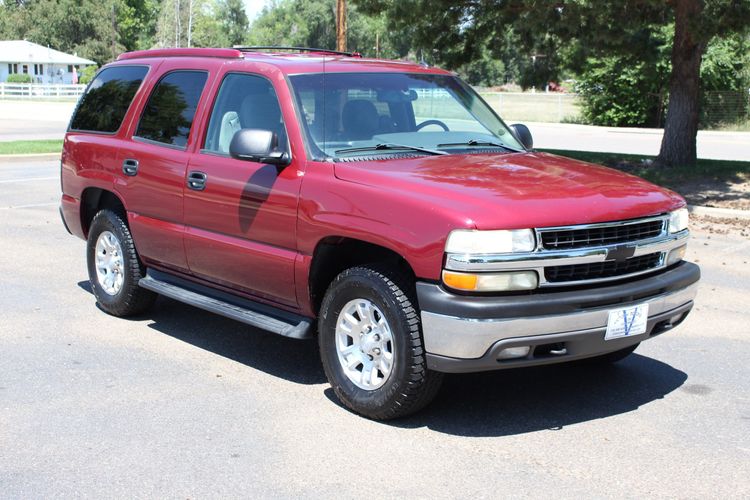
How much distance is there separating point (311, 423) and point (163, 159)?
2.35 meters

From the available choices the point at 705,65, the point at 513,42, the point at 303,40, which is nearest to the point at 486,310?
the point at 513,42

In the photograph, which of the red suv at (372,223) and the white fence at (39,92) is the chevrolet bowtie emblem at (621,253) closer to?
the red suv at (372,223)

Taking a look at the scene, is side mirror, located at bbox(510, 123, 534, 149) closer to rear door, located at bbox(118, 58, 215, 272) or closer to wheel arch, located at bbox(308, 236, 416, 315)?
wheel arch, located at bbox(308, 236, 416, 315)

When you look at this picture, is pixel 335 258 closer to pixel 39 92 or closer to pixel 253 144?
pixel 253 144

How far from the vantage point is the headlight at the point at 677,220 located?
5.38m

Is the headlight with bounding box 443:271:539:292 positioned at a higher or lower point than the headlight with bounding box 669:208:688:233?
lower

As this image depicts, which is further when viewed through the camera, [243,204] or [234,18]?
[234,18]

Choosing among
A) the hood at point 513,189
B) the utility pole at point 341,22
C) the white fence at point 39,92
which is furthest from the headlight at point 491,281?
the white fence at point 39,92

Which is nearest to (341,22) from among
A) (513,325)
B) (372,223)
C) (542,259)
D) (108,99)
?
(108,99)

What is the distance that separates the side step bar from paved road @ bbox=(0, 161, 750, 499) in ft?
1.26

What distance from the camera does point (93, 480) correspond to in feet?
14.2

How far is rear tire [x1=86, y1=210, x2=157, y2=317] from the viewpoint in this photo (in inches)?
275

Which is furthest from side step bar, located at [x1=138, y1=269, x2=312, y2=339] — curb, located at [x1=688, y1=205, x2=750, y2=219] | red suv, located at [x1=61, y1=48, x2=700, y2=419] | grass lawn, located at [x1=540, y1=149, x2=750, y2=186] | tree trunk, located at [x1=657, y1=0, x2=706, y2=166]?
tree trunk, located at [x1=657, y1=0, x2=706, y2=166]

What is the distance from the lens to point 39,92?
60.8m
